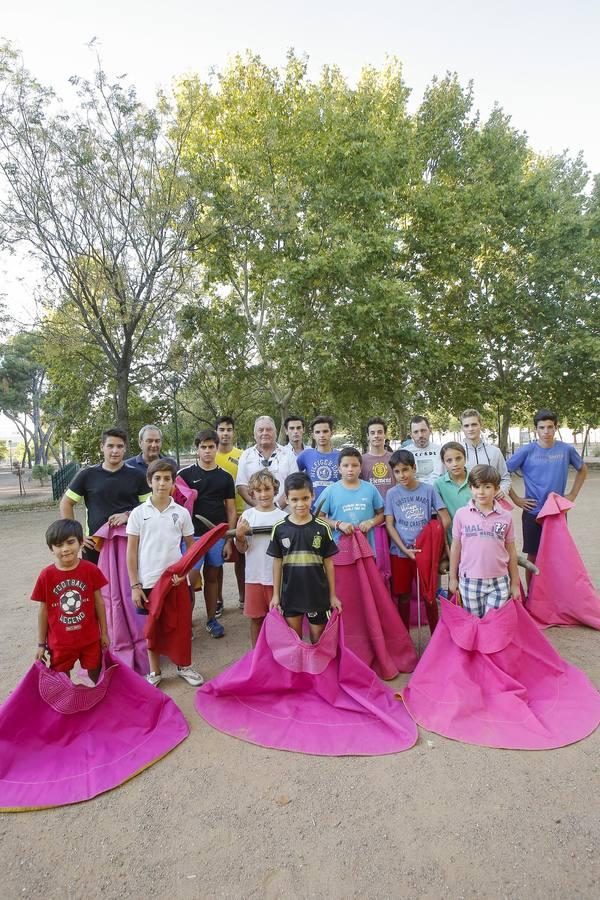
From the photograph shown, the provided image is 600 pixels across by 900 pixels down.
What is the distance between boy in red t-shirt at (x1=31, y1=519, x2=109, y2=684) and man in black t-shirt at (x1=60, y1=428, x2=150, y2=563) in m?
1.01

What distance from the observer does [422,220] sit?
58.9 feet

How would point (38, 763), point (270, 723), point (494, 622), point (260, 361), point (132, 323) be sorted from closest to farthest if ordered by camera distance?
point (38, 763)
point (270, 723)
point (494, 622)
point (132, 323)
point (260, 361)

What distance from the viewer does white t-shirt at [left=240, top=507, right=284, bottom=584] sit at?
4012 mm

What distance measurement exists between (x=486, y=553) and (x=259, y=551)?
1.73m

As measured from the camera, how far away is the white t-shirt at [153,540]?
3809 mm

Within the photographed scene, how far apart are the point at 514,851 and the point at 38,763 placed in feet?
8.07

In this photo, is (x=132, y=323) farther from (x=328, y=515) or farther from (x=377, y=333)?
(x=328, y=515)

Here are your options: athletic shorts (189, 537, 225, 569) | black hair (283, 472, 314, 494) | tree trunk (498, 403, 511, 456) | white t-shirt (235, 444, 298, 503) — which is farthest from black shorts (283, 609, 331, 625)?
tree trunk (498, 403, 511, 456)

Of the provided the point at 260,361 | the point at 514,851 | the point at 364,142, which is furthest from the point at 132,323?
the point at 514,851

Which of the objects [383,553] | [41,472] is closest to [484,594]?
[383,553]

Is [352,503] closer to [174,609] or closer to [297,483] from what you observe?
[297,483]

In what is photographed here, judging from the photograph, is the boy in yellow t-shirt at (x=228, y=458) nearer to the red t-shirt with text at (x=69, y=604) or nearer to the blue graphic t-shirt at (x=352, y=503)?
the blue graphic t-shirt at (x=352, y=503)

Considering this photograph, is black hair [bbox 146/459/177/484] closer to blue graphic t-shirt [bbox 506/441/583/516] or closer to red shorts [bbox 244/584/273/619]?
red shorts [bbox 244/584/273/619]

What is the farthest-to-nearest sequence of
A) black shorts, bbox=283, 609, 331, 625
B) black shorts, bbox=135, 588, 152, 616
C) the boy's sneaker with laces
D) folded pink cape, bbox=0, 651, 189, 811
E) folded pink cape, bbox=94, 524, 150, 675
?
1. the boy's sneaker with laces
2. folded pink cape, bbox=94, 524, 150, 675
3. black shorts, bbox=135, 588, 152, 616
4. black shorts, bbox=283, 609, 331, 625
5. folded pink cape, bbox=0, 651, 189, 811
